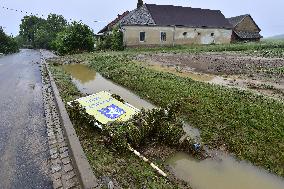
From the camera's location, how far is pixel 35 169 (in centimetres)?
584

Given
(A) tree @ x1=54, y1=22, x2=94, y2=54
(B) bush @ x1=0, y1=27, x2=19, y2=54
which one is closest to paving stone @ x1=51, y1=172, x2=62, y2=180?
(A) tree @ x1=54, y1=22, x2=94, y2=54

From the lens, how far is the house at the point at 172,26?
3616 centimetres

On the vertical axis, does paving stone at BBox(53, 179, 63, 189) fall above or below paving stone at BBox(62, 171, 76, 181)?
above

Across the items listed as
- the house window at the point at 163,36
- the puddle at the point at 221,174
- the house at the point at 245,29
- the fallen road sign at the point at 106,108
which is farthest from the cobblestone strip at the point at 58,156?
the house at the point at 245,29

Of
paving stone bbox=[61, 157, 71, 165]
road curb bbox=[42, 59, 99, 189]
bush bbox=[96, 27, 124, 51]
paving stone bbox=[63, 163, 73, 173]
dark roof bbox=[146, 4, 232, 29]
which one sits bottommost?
bush bbox=[96, 27, 124, 51]

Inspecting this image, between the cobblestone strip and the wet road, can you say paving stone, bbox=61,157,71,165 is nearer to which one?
the cobblestone strip

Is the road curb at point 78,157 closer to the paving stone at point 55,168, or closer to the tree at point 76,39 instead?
the paving stone at point 55,168

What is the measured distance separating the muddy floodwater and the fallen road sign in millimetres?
1719

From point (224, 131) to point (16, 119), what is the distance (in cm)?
632

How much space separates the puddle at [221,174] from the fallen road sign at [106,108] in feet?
6.64

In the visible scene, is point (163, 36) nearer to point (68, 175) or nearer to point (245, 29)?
point (245, 29)

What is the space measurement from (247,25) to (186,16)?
15329 millimetres

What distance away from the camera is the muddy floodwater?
11031 mm

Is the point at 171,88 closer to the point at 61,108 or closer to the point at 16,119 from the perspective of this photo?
the point at 61,108
